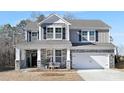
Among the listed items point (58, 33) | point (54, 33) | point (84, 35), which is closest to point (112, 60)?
point (84, 35)

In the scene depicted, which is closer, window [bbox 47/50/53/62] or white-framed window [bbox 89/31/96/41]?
window [bbox 47/50/53/62]

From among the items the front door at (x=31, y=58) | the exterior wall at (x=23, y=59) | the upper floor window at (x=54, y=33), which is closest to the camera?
the exterior wall at (x=23, y=59)

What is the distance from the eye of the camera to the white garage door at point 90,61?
27.2 m

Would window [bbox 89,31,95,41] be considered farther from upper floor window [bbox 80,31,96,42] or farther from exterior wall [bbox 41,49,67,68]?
exterior wall [bbox 41,49,67,68]

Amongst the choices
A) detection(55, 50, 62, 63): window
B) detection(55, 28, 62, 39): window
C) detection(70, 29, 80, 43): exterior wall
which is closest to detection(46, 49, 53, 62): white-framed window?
detection(55, 50, 62, 63): window

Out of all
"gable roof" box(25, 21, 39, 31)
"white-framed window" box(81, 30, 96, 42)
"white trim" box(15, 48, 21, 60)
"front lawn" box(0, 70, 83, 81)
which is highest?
"gable roof" box(25, 21, 39, 31)

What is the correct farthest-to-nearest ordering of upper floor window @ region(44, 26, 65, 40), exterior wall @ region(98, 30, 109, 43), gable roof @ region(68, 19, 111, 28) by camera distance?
exterior wall @ region(98, 30, 109, 43), gable roof @ region(68, 19, 111, 28), upper floor window @ region(44, 26, 65, 40)

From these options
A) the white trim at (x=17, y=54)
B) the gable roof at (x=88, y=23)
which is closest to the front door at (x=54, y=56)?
the white trim at (x=17, y=54)

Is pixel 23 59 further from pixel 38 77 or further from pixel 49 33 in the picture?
pixel 38 77

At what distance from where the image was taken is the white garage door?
89.1ft

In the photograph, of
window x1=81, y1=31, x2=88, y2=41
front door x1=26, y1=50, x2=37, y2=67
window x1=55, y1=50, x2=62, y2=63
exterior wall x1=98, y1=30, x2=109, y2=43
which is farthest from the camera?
exterior wall x1=98, y1=30, x2=109, y2=43

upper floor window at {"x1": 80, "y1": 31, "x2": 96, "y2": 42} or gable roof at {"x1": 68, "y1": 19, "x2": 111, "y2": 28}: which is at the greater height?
gable roof at {"x1": 68, "y1": 19, "x2": 111, "y2": 28}

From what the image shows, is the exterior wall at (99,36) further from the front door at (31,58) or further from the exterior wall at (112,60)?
the front door at (31,58)
